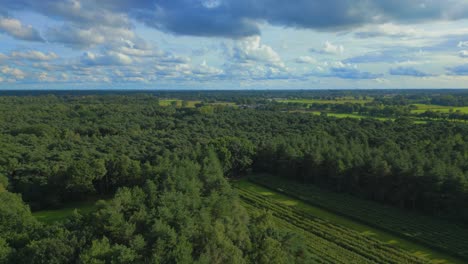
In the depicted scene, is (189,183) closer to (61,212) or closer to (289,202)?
(289,202)

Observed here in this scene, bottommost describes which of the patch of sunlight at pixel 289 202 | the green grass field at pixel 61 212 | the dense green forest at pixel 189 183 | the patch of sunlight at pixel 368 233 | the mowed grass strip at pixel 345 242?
the green grass field at pixel 61 212

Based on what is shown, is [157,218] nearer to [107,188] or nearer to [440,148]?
[107,188]

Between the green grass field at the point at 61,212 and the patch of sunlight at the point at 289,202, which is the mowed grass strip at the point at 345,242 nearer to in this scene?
the patch of sunlight at the point at 289,202

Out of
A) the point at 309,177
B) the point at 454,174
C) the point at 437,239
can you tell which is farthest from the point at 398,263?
the point at 309,177

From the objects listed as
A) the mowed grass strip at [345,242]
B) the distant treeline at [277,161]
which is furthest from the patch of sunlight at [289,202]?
the distant treeline at [277,161]

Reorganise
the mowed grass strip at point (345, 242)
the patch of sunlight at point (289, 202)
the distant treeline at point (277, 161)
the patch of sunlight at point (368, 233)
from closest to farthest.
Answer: the mowed grass strip at point (345, 242)
the patch of sunlight at point (368, 233)
the distant treeline at point (277, 161)
the patch of sunlight at point (289, 202)

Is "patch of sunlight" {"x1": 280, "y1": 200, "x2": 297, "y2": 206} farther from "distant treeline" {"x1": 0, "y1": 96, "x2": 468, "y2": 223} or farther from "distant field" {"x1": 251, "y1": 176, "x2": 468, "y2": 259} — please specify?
"distant treeline" {"x1": 0, "y1": 96, "x2": 468, "y2": 223}

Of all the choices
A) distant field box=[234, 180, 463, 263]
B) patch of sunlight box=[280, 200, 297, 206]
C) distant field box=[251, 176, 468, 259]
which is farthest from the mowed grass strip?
distant field box=[251, 176, 468, 259]
